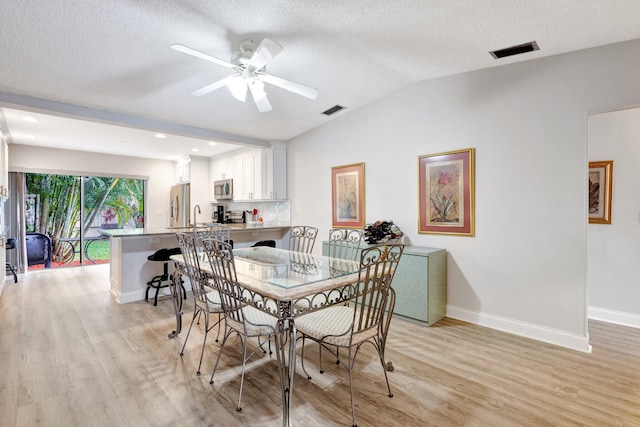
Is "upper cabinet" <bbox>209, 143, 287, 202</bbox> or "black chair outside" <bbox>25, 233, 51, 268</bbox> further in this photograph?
"black chair outside" <bbox>25, 233, 51, 268</bbox>

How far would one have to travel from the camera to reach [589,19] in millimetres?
2186

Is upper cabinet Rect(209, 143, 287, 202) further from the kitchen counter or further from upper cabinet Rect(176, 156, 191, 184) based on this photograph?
upper cabinet Rect(176, 156, 191, 184)

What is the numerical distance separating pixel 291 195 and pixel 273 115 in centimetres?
154

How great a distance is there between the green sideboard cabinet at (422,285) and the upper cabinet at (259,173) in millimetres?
2764

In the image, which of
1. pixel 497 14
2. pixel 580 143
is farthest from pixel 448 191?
pixel 497 14

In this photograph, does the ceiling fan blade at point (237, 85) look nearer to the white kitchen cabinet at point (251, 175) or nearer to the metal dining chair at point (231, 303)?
the metal dining chair at point (231, 303)

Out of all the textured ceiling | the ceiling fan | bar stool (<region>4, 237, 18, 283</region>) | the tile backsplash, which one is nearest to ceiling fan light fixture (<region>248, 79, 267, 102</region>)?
the ceiling fan

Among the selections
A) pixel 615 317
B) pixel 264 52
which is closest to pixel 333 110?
pixel 264 52

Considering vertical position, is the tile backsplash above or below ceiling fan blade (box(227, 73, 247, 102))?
below

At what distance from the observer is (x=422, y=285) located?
3.18 m

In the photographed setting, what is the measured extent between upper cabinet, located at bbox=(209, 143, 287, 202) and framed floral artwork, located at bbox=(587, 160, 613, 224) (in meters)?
4.16

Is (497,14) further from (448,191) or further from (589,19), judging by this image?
(448,191)

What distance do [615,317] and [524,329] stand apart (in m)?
1.25

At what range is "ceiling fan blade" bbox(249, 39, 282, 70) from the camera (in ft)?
6.92
